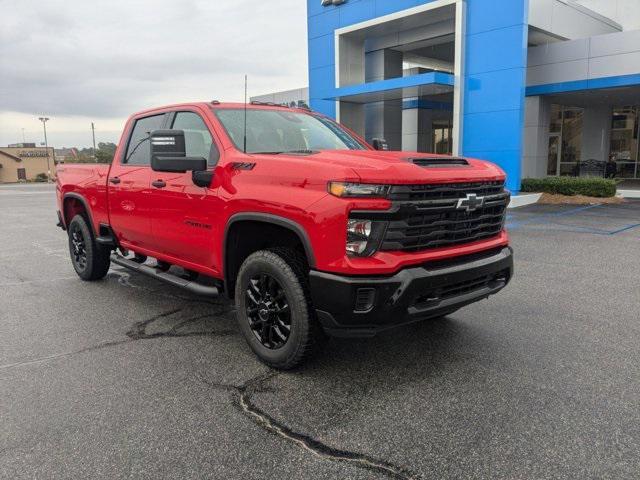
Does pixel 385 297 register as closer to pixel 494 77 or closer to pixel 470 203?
pixel 470 203

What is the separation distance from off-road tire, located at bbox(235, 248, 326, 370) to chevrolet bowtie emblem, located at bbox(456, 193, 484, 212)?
113 centimetres

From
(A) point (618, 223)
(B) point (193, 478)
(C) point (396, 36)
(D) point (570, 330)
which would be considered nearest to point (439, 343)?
(D) point (570, 330)

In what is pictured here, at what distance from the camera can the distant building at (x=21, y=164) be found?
275 feet

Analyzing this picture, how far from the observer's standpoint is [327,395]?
335 cm

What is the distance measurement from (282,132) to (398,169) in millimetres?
1692

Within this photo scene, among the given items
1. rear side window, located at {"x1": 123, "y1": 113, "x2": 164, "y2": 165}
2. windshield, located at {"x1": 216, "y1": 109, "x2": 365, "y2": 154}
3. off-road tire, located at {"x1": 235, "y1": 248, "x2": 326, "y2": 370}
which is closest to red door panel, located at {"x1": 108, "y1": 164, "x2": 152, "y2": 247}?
rear side window, located at {"x1": 123, "y1": 113, "x2": 164, "y2": 165}

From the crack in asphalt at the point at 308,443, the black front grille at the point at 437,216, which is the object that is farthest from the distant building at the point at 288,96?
the crack in asphalt at the point at 308,443

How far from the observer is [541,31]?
56.5 ft

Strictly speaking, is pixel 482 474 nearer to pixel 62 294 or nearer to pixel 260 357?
pixel 260 357

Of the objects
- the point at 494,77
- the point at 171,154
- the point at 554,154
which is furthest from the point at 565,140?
the point at 171,154

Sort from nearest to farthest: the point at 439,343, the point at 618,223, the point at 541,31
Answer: the point at 439,343 < the point at 618,223 < the point at 541,31

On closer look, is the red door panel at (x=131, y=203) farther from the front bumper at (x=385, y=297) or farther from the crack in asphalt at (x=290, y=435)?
the front bumper at (x=385, y=297)

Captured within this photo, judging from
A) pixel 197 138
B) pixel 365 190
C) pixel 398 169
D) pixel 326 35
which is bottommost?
pixel 365 190

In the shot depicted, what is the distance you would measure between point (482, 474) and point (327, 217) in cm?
162
